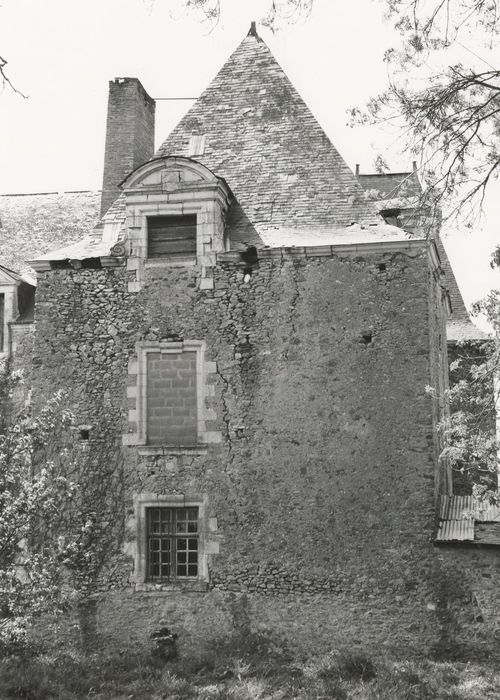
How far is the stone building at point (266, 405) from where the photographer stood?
13.6 m

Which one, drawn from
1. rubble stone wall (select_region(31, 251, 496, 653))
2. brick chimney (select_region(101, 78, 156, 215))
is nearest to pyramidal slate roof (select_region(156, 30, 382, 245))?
rubble stone wall (select_region(31, 251, 496, 653))

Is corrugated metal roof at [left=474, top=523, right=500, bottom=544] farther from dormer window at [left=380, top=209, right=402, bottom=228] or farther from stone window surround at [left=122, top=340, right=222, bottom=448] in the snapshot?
dormer window at [left=380, top=209, right=402, bottom=228]

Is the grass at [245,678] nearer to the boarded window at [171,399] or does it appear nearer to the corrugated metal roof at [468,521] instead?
the corrugated metal roof at [468,521]

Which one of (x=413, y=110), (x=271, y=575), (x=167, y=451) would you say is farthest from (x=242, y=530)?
(x=413, y=110)

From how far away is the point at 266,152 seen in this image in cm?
1623

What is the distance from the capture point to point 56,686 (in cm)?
1193

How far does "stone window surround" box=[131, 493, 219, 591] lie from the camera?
13977 mm

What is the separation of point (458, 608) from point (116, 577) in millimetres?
4996

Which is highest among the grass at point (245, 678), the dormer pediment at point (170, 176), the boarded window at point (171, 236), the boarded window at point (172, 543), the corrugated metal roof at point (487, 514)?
the dormer pediment at point (170, 176)

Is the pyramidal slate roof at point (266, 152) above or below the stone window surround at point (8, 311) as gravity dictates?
above

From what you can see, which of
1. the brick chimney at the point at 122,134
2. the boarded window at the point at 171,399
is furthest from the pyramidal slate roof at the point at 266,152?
the brick chimney at the point at 122,134

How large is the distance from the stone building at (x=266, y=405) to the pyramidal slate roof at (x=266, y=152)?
6 cm

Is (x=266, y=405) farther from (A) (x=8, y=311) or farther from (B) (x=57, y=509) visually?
(A) (x=8, y=311)

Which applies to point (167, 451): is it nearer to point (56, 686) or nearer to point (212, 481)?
point (212, 481)
